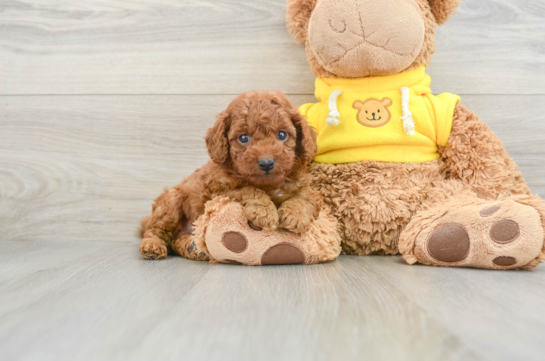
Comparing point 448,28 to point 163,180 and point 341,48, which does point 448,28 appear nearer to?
point 341,48

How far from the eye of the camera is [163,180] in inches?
68.1

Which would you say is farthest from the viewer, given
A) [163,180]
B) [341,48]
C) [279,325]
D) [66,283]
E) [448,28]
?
[163,180]

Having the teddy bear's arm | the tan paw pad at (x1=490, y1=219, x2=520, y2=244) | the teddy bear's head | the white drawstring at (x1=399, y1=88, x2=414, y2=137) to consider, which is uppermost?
the teddy bear's head

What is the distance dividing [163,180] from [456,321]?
130 cm

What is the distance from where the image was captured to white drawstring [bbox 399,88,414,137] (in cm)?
126

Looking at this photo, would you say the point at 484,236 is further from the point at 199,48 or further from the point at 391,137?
the point at 199,48

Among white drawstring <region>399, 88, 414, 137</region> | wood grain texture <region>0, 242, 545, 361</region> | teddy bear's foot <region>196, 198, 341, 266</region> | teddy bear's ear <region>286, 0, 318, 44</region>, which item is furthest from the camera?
teddy bear's ear <region>286, 0, 318, 44</region>

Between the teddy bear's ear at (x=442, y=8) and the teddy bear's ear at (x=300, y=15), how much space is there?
383 millimetres

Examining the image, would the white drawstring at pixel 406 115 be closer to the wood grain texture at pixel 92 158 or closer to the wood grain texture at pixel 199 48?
the wood grain texture at pixel 199 48

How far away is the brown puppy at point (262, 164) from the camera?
1.12 metres

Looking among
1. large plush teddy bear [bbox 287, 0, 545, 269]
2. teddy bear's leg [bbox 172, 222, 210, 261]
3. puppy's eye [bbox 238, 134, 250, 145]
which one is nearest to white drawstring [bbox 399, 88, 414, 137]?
large plush teddy bear [bbox 287, 0, 545, 269]

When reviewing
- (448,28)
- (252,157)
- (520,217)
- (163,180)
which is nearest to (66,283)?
(252,157)

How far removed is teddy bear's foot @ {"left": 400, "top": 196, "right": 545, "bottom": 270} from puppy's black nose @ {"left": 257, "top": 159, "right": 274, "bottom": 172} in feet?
1.47

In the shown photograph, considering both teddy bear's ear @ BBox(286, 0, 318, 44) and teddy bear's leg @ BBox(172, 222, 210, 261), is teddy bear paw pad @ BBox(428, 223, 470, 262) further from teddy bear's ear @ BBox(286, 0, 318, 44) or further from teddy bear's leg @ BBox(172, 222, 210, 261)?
teddy bear's ear @ BBox(286, 0, 318, 44)
